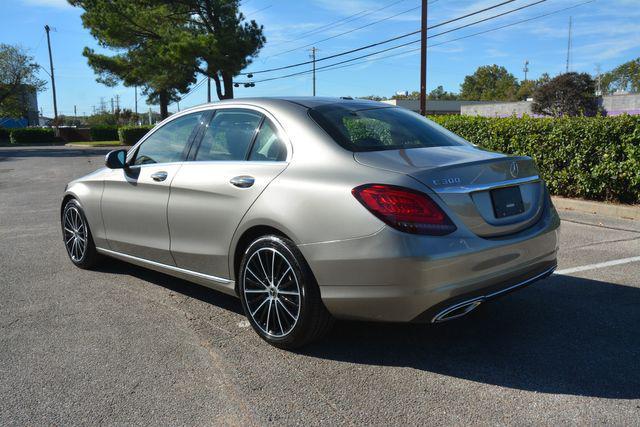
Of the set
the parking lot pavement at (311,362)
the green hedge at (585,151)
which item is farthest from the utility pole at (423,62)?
the parking lot pavement at (311,362)

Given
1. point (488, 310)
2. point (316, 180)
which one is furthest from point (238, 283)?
point (488, 310)

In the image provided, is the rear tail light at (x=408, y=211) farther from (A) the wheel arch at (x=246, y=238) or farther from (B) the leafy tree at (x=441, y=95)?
(B) the leafy tree at (x=441, y=95)

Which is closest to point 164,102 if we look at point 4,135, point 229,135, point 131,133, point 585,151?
point 131,133

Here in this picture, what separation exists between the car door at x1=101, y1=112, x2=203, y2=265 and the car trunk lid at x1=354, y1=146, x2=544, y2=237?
1.76 m

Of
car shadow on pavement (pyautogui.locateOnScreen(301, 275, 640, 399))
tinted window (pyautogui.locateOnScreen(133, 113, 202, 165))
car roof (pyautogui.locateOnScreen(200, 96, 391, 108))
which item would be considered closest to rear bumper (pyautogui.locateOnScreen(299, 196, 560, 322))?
car shadow on pavement (pyautogui.locateOnScreen(301, 275, 640, 399))

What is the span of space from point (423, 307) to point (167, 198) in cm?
225

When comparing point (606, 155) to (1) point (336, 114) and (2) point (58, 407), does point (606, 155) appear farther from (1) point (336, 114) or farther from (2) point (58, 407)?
(2) point (58, 407)

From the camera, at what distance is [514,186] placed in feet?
11.3

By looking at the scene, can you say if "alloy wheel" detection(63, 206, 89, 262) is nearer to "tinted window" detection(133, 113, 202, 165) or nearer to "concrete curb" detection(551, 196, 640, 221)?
"tinted window" detection(133, 113, 202, 165)

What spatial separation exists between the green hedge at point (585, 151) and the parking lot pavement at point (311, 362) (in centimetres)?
395

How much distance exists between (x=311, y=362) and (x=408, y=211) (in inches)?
45.1

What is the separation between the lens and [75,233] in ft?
18.4

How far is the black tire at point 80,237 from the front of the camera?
543cm

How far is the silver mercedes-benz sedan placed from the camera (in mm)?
2998
